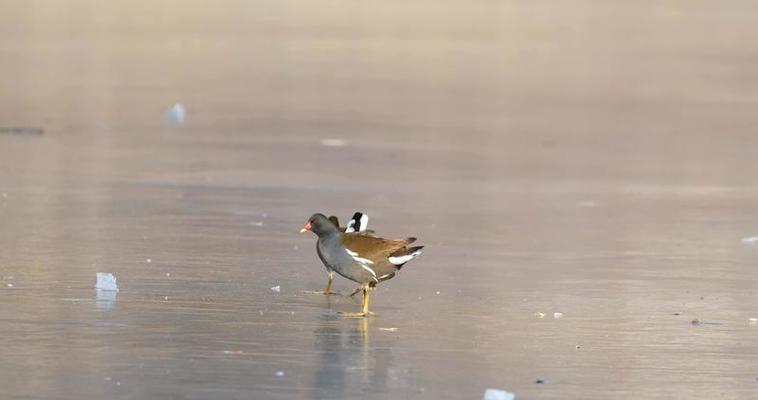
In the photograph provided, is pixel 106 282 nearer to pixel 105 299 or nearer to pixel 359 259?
pixel 105 299

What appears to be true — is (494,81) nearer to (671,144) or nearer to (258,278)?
(671,144)

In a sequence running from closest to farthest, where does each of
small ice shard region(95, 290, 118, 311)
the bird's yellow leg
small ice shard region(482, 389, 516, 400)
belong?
small ice shard region(482, 389, 516, 400), small ice shard region(95, 290, 118, 311), the bird's yellow leg

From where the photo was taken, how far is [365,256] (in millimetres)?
9672

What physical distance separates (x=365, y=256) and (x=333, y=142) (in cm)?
931

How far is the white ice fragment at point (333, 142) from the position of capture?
18.7 metres

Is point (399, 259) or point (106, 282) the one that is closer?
point (399, 259)

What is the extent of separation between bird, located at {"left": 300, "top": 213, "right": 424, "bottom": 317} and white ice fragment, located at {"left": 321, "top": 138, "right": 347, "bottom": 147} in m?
8.81

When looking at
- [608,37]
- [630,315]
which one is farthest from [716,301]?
[608,37]

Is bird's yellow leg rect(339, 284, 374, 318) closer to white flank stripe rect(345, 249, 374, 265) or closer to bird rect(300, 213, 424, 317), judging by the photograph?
bird rect(300, 213, 424, 317)

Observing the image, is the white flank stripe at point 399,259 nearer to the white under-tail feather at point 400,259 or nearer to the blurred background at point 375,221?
the white under-tail feather at point 400,259

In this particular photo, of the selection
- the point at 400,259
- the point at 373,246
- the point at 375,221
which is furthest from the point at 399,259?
the point at 375,221

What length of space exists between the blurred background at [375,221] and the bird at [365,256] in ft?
0.71

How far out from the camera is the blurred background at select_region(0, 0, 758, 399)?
8.31 meters

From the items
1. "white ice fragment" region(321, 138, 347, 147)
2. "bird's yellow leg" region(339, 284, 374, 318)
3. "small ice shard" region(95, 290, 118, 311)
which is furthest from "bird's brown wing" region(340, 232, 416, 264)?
"white ice fragment" region(321, 138, 347, 147)
